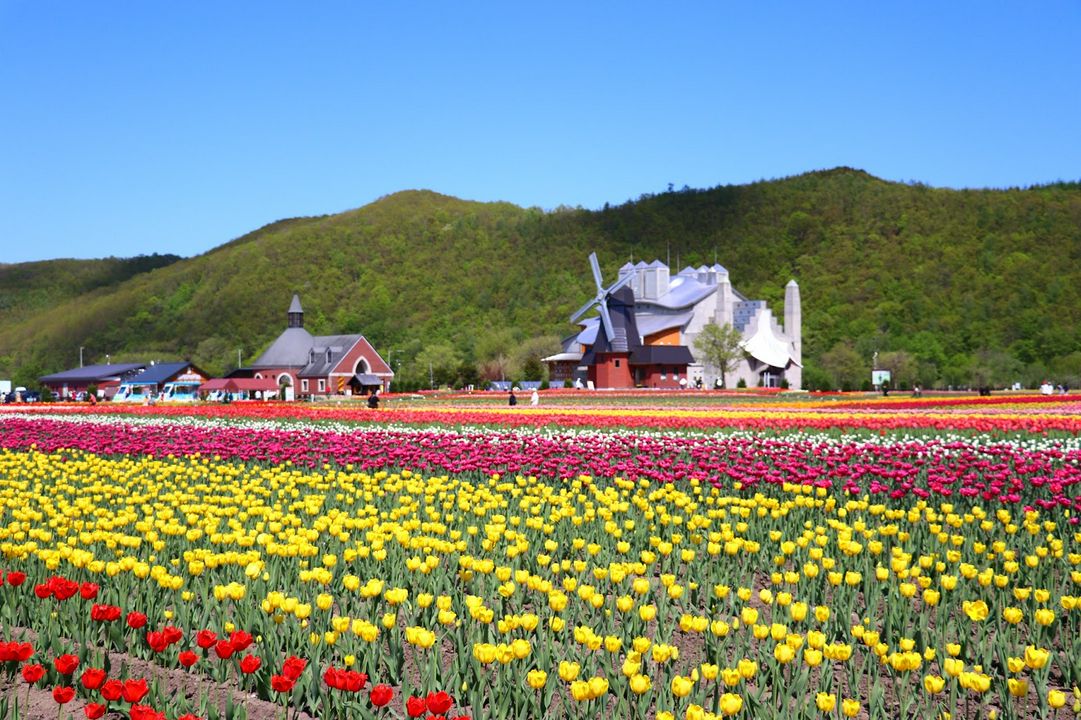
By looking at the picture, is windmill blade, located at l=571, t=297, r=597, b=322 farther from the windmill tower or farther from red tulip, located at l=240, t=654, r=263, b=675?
red tulip, located at l=240, t=654, r=263, b=675

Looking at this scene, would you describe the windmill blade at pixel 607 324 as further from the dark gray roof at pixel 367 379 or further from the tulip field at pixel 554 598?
the tulip field at pixel 554 598

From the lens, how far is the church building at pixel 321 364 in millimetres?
94875

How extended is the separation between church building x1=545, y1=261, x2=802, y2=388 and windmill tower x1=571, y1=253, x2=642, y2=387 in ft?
0.27

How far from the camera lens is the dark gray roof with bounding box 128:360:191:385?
90.8 metres

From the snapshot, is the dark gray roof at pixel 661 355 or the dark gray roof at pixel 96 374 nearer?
the dark gray roof at pixel 661 355

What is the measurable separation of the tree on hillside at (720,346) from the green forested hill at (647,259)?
7212 mm

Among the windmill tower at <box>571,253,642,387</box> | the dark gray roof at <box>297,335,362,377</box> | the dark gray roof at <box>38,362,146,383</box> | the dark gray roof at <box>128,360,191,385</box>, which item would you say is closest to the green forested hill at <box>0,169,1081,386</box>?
the dark gray roof at <box>297,335,362,377</box>

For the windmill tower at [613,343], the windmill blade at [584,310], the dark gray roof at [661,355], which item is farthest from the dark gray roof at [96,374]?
the dark gray roof at [661,355]

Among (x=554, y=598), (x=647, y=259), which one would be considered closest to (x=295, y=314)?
(x=647, y=259)

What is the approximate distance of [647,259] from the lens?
14325 cm

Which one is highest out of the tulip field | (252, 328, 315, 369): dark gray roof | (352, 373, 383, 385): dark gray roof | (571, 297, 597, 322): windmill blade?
(571, 297, 597, 322): windmill blade

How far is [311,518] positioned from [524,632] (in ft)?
15.6

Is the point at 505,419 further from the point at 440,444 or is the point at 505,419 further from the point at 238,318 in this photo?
the point at 238,318

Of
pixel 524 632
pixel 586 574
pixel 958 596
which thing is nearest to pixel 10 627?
pixel 524 632
